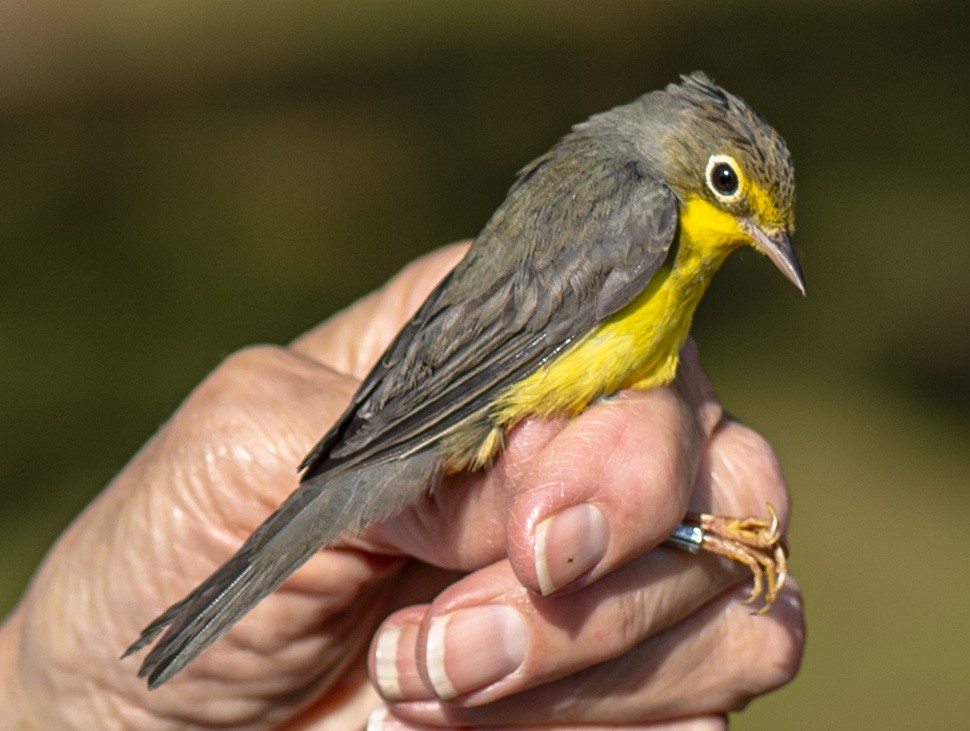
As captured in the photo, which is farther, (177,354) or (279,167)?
(279,167)

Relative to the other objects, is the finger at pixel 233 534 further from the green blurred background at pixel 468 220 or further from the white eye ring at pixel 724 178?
the green blurred background at pixel 468 220

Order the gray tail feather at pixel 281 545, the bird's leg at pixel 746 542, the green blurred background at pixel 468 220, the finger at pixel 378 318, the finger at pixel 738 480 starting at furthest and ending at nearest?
the green blurred background at pixel 468 220 → the finger at pixel 378 318 → the finger at pixel 738 480 → the bird's leg at pixel 746 542 → the gray tail feather at pixel 281 545

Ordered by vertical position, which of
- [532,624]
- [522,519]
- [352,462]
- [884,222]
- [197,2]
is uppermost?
[197,2]

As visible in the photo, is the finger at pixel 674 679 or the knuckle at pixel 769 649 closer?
the finger at pixel 674 679

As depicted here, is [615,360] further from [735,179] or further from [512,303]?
[735,179]

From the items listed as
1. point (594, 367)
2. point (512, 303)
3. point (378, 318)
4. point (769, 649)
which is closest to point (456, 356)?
point (512, 303)

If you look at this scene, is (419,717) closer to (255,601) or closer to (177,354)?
(255,601)

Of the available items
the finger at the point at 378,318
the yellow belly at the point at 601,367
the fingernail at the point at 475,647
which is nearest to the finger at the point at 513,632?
the fingernail at the point at 475,647

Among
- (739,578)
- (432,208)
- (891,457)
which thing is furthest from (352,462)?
(432,208)
